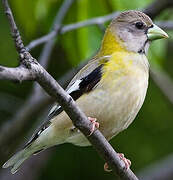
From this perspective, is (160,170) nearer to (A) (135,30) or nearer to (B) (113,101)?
(A) (135,30)

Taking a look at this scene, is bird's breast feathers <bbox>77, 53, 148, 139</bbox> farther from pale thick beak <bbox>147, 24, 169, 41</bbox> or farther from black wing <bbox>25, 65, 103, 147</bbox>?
pale thick beak <bbox>147, 24, 169, 41</bbox>

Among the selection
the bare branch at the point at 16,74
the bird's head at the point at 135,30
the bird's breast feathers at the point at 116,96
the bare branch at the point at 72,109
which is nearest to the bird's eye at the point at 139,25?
the bird's head at the point at 135,30

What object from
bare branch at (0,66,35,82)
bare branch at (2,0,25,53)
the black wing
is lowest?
the black wing

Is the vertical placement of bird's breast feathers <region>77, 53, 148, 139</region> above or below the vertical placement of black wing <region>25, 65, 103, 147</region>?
below

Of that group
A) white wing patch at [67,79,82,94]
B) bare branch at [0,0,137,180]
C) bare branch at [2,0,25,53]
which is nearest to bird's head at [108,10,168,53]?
white wing patch at [67,79,82,94]

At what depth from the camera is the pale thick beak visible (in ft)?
16.0

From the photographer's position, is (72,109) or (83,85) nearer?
(72,109)

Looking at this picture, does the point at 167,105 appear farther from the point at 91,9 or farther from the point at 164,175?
the point at 91,9

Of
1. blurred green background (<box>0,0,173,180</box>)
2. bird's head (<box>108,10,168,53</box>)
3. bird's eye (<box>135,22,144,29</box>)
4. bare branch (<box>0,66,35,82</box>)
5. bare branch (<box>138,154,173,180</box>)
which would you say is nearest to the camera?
bare branch (<box>0,66,35,82</box>)

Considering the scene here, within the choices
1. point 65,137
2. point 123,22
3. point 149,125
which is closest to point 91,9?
point 123,22

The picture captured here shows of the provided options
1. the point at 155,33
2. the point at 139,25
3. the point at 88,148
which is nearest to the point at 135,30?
the point at 139,25

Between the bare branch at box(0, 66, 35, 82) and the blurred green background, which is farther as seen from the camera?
the blurred green background

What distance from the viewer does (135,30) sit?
511cm

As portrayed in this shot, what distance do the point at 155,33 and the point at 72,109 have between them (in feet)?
5.22
